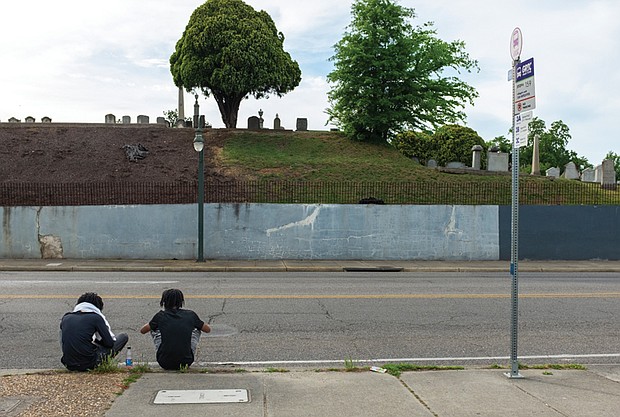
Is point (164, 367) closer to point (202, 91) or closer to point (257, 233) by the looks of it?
point (257, 233)

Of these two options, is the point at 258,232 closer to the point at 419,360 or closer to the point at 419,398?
the point at 419,360

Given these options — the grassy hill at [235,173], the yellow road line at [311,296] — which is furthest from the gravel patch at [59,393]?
the grassy hill at [235,173]

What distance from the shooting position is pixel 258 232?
70.5 ft

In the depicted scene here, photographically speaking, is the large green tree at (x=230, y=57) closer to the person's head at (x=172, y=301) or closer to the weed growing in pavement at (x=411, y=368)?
the person's head at (x=172, y=301)

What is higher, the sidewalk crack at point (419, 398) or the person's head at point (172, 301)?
the person's head at point (172, 301)

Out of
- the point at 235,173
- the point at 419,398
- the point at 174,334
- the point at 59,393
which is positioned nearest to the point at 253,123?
the point at 235,173

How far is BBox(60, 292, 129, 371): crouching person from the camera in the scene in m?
6.40

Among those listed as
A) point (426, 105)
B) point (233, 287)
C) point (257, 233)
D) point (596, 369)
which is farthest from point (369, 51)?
point (596, 369)

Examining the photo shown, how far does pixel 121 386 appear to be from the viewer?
19.1 feet

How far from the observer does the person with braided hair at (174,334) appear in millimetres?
6605

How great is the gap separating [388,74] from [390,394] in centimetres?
3034

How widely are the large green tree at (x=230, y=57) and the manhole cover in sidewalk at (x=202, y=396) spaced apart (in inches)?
1289

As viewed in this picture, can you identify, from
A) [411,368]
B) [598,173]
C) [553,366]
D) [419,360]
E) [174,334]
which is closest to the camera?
[174,334]

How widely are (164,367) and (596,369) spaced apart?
17.2ft
